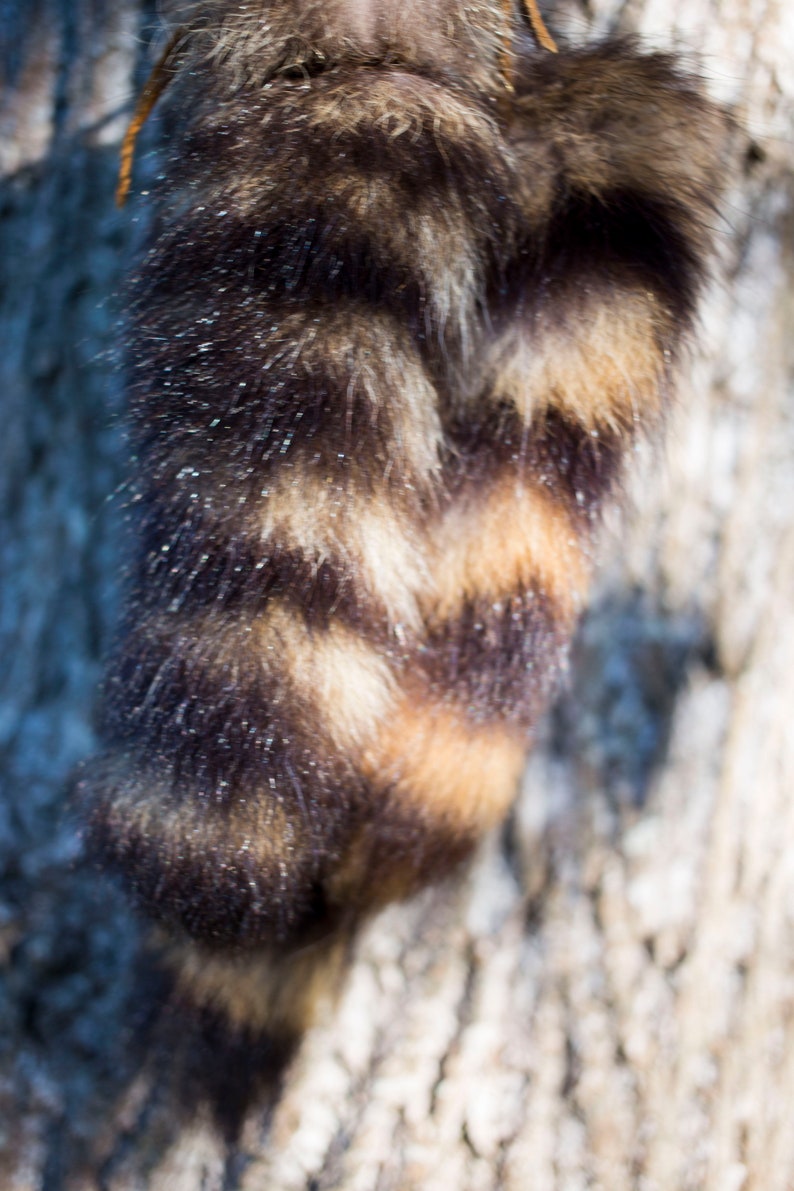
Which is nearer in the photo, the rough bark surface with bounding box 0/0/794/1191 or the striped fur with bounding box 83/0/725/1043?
the striped fur with bounding box 83/0/725/1043

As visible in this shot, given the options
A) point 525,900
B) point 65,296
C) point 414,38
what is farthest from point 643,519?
point 65,296

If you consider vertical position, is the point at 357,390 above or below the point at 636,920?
above

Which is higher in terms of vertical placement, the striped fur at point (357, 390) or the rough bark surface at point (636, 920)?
the striped fur at point (357, 390)

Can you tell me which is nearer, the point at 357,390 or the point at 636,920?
the point at 357,390

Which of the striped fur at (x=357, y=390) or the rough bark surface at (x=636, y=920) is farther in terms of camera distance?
the rough bark surface at (x=636, y=920)
